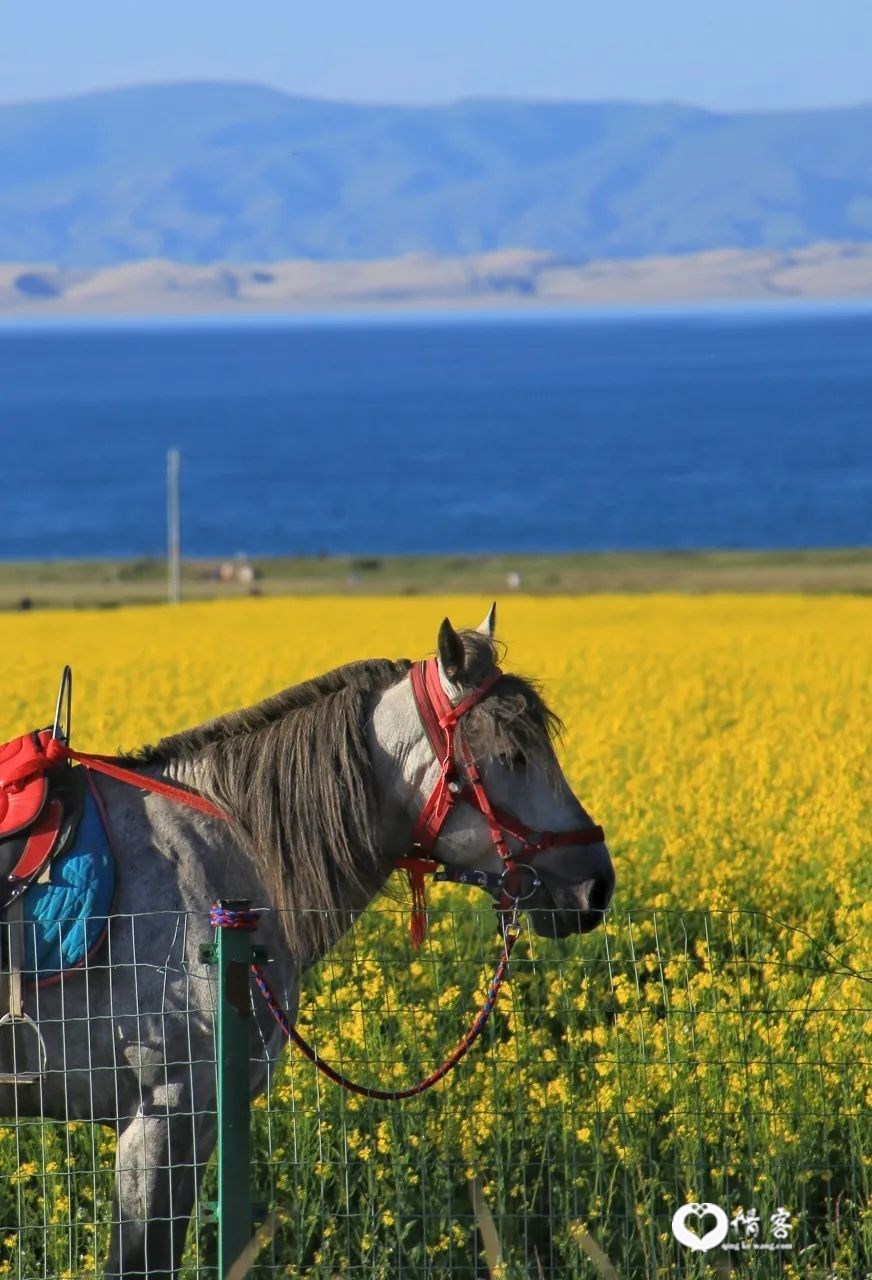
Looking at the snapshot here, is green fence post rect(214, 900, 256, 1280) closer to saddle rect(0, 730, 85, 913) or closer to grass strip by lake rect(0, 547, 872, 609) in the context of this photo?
saddle rect(0, 730, 85, 913)

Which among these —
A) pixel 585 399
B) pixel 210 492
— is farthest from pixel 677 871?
pixel 585 399

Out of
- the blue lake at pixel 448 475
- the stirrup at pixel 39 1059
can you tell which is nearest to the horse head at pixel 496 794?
the stirrup at pixel 39 1059

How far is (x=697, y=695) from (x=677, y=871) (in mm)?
5928

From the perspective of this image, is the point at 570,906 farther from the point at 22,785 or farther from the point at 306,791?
the point at 22,785

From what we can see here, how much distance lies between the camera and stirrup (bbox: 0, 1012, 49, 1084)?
4.35 metres

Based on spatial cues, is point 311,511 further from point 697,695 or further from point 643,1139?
point 643,1139

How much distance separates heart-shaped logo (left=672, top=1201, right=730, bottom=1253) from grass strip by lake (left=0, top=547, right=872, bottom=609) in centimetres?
3151

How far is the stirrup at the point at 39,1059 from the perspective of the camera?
435 cm

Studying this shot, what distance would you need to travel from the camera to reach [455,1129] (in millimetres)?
5883

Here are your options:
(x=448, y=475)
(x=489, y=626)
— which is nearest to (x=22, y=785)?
(x=489, y=626)

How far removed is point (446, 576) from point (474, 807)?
4452 centimetres

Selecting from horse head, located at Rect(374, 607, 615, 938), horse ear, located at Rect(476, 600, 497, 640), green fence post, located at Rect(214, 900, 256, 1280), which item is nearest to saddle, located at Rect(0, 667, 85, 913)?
green fence post, located at Rect(214, 900, 256, 1280)

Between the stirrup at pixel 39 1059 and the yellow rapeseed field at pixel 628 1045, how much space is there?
44cm

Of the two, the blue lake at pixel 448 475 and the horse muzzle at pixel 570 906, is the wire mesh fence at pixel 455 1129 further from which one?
the blue lake at pixel 448 475
